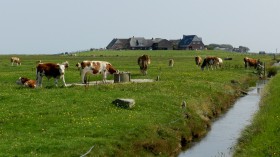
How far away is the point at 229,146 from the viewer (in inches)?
965

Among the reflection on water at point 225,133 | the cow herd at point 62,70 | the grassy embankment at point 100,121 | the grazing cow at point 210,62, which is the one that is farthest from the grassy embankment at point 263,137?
the grazing cow at point 210,62

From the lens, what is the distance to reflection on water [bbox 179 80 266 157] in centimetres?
2348

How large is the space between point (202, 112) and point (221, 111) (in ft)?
17.9

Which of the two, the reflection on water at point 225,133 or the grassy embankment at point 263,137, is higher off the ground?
the grassy embankment at point 263,137

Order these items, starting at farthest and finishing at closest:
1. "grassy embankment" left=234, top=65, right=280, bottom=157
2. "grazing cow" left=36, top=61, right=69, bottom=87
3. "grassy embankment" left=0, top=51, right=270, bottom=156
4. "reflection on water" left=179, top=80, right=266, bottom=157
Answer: "grazing cow" left=36, top=61, right=69, bottom=87 < "reflection on water" left=179, top=80, right=266, bottom=157 < "grassy embankment" left=234, top=65, right=280, bottom=157 < "grassy embankment" left=0, top=51, right=270, bottom=156

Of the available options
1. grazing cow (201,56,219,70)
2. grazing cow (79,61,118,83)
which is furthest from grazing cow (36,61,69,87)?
grazing cow (201,56,219,70)

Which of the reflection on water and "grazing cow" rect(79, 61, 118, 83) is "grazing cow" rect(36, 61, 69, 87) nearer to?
"grazing cow" rect(79, 61, 118, 83)

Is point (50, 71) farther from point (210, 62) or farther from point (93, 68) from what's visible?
point (210, 62)

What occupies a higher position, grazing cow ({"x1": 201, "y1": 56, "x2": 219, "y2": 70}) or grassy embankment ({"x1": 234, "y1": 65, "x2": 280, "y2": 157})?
grazing cow ({"x1": 201, "y1": 56, "x2": 219, "y2": 70})

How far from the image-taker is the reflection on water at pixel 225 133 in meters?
23.5

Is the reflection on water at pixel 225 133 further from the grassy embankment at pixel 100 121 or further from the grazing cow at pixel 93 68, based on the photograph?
the grazing cow at pixel 93 68

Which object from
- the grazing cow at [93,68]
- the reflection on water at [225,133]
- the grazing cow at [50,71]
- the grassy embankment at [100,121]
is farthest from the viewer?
the grazing cow at [93,68]

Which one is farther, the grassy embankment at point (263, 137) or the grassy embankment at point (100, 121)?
the grassy embankment at point (263, 137)

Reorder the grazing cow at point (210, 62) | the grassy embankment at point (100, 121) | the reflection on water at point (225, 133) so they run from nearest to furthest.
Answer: the grassy embankment at point (100, 121) < the reflection on water at point (225, 133) < the grazing cow at point (210, 62)
